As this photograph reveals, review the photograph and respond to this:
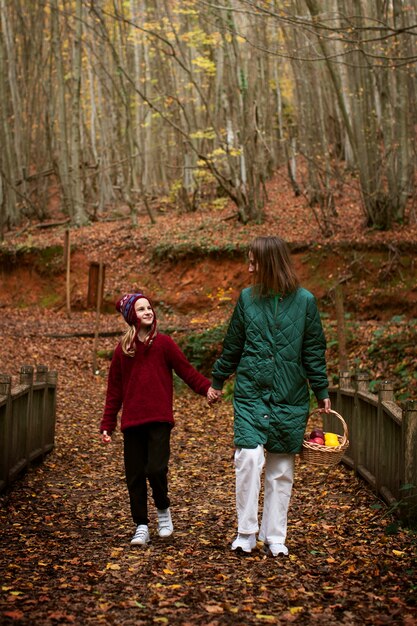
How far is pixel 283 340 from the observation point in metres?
4.89

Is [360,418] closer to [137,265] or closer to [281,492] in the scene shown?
[281,492]

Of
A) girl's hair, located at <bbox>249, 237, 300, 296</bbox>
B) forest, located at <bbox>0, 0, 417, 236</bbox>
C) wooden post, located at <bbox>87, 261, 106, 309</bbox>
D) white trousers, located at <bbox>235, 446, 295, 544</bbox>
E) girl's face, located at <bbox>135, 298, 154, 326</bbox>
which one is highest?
forest, located at <bbox>0, 0, 417, 236</bbox>

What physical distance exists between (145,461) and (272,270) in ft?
5.37

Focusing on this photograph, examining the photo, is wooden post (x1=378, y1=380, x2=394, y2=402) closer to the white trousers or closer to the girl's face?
the white trousers

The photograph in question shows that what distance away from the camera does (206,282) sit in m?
21.3

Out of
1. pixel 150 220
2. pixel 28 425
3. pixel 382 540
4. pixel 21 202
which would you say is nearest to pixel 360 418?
pixel 382 540

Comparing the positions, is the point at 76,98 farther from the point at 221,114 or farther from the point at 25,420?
the point at 25,420

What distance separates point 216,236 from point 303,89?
7.12m

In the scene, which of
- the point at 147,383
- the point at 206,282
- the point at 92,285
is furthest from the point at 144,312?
the point at 92,285

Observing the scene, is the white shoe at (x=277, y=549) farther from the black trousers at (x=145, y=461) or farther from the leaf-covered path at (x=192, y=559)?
the black trousers at (x=145, y=461)

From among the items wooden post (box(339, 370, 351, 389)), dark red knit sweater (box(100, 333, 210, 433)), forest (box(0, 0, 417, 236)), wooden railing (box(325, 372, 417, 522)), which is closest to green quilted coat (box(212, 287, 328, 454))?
dark red knit sweater (box(100, 333, 210, 433))

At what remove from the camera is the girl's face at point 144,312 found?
210 inches

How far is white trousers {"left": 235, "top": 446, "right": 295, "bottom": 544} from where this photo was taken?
4.86 m

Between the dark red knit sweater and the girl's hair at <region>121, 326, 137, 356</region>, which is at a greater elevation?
the girl's hair at <region>121, 326, 137, 356</region>
